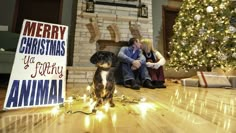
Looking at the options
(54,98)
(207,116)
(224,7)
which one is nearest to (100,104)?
(54,98)

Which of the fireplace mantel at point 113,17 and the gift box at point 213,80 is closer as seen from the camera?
the gift box at point 213,80

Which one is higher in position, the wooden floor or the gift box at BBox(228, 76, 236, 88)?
the gift box at BBox(228, 76, 236, 88)

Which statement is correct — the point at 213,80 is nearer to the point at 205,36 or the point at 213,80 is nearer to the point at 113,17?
the point at 205,36

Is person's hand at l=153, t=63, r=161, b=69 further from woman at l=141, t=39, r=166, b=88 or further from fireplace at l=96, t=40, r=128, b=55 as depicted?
fireplace at l=96, t=40, r=128, b=55

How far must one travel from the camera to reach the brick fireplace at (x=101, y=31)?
3316 millimetres

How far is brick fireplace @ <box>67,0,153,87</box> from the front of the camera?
332 centimetres

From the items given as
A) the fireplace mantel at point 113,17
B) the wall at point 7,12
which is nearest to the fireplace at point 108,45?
the fireplace mantel at point 113,17

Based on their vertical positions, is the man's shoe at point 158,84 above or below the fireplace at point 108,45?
below

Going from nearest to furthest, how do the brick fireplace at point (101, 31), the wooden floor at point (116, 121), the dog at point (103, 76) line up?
the wooden floor at point (116, 121)
the dog at point (103, 76)
the brick fireplace at point (101, 31)

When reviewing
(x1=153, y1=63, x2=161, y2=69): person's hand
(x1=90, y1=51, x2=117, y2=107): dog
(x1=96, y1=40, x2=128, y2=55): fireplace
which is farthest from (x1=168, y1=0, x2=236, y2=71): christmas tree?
(x1=90, y1=51, x2=117, y2=107): dog

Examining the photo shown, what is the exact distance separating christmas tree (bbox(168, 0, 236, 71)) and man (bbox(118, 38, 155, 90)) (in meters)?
1.01

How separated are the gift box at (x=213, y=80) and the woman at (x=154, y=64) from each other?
692mm

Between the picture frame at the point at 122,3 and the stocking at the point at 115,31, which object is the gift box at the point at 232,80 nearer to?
the stocking at the point at 115,31

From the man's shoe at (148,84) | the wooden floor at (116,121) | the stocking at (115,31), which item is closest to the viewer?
the wooden floor at (116,121)
